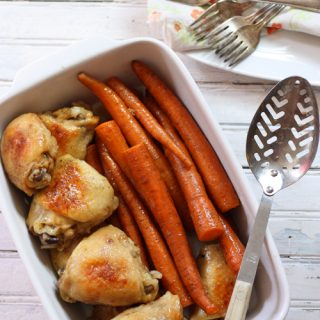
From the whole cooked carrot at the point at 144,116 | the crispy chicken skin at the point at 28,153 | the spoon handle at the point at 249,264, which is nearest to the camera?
the spoon handle at the point at 249,264

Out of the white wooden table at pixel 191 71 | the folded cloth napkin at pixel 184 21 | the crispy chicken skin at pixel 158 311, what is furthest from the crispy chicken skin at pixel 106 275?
the folded cloth napkin at pixel 184 21

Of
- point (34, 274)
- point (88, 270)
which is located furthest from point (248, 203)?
point (34, 274)

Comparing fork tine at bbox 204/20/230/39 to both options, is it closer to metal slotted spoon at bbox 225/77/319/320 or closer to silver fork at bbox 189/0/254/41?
silver fork at bbox 189/0/254/41

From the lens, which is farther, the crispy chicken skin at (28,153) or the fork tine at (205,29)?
the fork tine at (205,29)

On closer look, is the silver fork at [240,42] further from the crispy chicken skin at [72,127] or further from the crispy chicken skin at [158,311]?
the crispy chicken skin at [158,311]

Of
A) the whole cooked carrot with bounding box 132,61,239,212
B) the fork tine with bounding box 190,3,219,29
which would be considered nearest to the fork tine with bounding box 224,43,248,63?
the fork tine with bounding box 190,3,219,29

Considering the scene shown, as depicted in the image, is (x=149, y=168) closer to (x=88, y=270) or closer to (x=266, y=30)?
(x=88, y=270)
